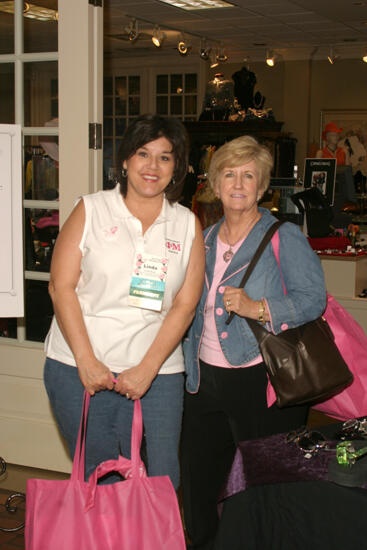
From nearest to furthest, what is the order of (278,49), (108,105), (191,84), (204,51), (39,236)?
1. (39,236)
2. (204,51)
3. (278,49)
4. (191,84)
5. (108,105)

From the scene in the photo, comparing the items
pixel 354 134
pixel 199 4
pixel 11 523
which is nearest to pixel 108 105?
pixel 354 134

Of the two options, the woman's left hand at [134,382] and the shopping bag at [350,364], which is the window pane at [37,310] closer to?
the woman's left hand at [134,382]

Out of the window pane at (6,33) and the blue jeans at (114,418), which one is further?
the window pane at (6,33)

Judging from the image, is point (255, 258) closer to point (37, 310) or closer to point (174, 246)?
point (174, 246)

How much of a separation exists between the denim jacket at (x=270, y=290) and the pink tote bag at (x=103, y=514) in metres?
0.47

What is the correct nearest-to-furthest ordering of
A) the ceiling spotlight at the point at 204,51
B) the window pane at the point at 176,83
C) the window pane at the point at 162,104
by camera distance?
the ceiling spotlight at the point at 204,51 → the window pane at the point at 176,83 → the window pane at the point at 162,104

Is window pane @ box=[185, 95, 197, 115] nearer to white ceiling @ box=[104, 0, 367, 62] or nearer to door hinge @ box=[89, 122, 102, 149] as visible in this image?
white ceiling @ box=[104, 0, 367, 62]

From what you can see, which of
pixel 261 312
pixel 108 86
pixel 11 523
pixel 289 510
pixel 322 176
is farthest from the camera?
pixel 108 86

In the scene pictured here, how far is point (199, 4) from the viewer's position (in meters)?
7.39

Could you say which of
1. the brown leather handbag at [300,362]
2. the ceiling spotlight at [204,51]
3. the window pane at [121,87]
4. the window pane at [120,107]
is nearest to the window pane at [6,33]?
the brown leather handbag at [300,362]

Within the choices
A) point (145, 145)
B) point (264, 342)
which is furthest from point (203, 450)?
Result: point (145, 145)

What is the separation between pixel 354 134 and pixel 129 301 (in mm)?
9857

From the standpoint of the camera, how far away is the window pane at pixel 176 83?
38.0 feet

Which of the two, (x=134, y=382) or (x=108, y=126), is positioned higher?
(x=108, y=126)
